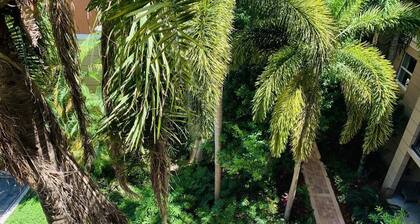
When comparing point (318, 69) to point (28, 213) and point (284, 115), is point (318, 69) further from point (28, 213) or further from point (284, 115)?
point (28, 213)

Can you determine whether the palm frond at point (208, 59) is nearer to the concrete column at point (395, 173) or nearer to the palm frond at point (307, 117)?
the palm frond at point (307, 117)

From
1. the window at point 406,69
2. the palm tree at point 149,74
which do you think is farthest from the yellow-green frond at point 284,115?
the window at point 406,69

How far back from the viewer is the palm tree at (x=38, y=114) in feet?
10.6

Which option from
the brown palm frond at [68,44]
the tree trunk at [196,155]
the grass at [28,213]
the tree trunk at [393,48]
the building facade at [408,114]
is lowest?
the grass at [28,213]

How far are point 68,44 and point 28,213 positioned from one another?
9378 mm

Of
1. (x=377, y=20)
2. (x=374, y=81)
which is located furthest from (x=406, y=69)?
(x=374, y=81)

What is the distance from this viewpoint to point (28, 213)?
11.1m

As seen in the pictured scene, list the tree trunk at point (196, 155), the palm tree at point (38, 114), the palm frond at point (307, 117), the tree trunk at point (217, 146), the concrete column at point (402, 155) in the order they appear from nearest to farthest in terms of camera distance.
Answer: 1. the palm tree at point (38, 114)
2. the palm frond at point (307, 117)
3. the tree trunk at point (217, 146)
4. the concrete column at point (402, 155)
5. the tree trunk at point (196, 155)

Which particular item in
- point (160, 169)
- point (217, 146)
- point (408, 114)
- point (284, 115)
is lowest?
point (217, 146)

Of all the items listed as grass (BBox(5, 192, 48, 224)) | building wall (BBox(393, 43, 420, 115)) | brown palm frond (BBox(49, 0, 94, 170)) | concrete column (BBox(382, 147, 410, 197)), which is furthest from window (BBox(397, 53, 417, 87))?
grass (BBox(5, 192, 48, 224))

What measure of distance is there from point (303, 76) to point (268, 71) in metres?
0.67

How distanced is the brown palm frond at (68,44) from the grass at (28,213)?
8085 millimetres

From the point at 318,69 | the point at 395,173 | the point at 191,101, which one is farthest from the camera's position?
the point at 395,173

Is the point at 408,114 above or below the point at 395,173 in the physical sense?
above
